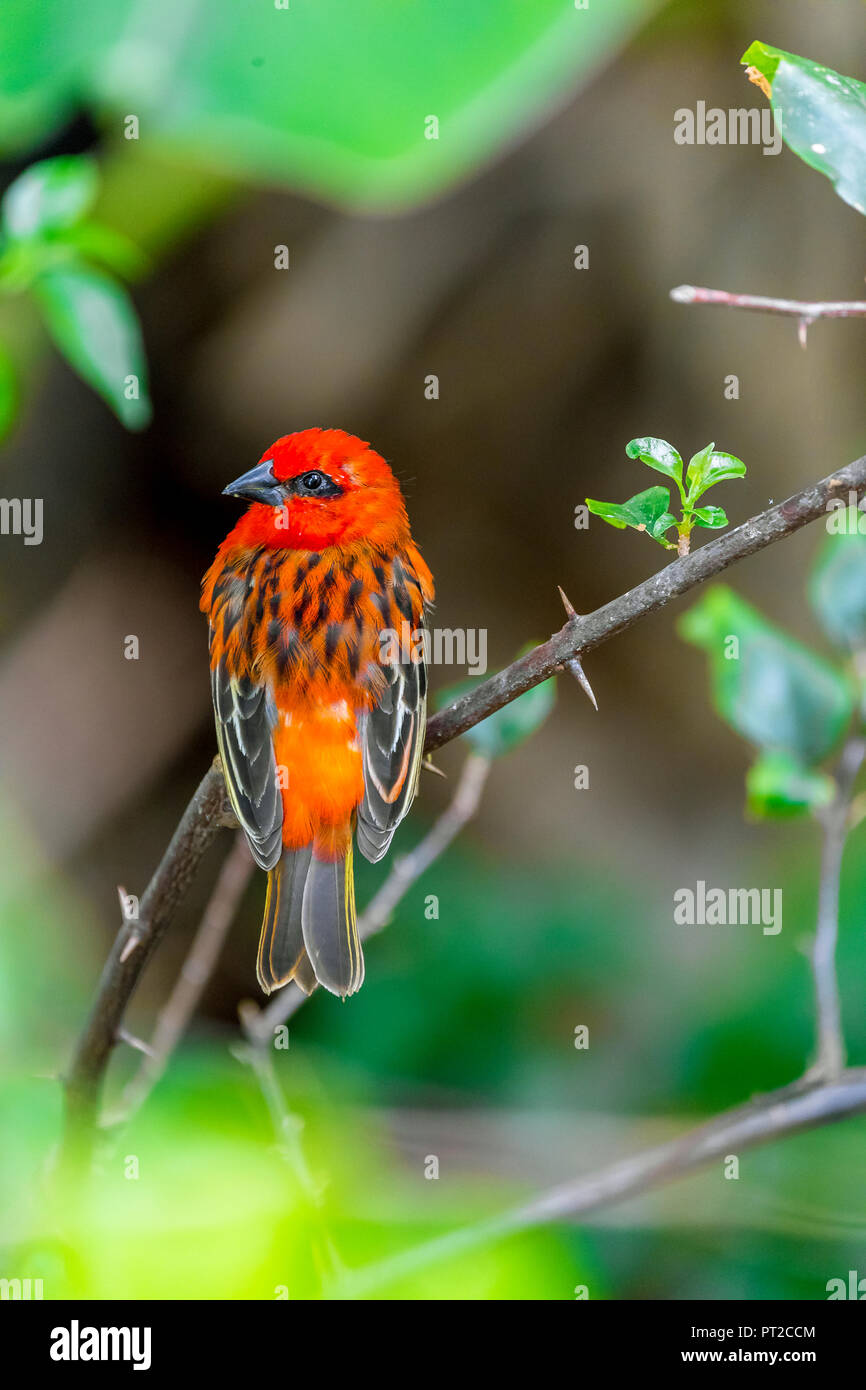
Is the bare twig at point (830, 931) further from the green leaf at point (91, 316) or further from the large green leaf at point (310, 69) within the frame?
the large green leaf at point (310, 69)

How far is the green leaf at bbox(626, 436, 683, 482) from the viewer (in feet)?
4.07

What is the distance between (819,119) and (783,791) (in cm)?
84

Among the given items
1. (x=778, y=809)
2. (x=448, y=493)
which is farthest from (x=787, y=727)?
(x=448, y=493)

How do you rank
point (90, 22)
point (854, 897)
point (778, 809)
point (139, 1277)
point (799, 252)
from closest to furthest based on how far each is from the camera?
point (778, 809)
point (139, 1277)
point (90, 22)
point (854, 897)
point (799, 252)

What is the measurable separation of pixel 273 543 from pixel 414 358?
1406 mm

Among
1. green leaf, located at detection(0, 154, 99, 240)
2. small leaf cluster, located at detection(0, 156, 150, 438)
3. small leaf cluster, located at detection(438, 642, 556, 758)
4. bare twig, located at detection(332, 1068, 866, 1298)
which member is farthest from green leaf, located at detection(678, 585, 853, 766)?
green leaf, located at detection(0, 154, 99, 240)

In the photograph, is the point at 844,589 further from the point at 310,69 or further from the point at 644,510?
the point at 310,69

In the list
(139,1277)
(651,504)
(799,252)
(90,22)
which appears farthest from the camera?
(799,252)

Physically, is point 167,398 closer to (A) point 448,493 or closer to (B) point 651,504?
(A) point 448,493

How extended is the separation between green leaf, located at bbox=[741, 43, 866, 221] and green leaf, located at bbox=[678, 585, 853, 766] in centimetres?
67

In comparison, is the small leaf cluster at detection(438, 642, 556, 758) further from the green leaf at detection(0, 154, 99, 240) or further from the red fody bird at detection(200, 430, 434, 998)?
the green leaf at detection(0, 154, 99, 240)

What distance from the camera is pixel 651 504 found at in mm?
1229

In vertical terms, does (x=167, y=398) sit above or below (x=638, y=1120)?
above
